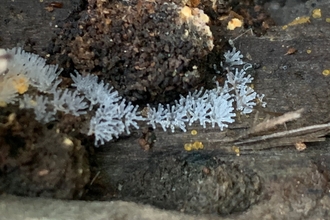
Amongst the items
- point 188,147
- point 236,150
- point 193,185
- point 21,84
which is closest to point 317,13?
point 236,150

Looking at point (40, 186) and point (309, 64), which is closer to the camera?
point (40, 186)

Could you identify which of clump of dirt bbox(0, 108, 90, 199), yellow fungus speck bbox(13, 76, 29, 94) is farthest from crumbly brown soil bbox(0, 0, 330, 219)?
yellow fungus speck bbox(13, 76, 29, 94)

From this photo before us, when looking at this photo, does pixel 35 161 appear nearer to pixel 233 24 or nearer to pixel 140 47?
pixel 140 47

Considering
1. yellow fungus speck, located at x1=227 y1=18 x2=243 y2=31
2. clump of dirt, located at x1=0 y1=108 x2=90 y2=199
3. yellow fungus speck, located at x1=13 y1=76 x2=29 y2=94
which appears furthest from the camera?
yellow fungus speck, located at x1=227 y1=18 x2=243 y2=31

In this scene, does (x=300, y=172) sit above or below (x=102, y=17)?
below

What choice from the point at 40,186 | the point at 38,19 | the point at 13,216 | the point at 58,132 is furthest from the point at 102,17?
the point at 13,216

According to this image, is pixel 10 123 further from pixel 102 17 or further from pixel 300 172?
pixel 300 172

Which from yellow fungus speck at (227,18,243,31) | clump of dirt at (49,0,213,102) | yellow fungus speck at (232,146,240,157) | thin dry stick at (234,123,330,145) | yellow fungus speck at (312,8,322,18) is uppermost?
yellow fungus speck at (312,8,322,18)

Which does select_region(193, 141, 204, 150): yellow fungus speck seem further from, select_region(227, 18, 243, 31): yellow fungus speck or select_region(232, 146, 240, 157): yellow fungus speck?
select_region(227, 18, 243, 31): yellow fungus speck
